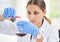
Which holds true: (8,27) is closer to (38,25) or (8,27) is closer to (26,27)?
(26,27)

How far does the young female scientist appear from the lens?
931mm

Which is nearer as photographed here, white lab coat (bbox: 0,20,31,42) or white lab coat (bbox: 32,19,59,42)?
white lab coat (bbox: 0,20,31,42)

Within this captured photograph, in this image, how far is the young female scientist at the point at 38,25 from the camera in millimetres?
931

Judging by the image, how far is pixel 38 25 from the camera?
44.1 inches

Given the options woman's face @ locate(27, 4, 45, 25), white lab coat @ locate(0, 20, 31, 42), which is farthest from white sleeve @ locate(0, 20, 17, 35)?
woman's face @ locate(27, 4, 45, 25)

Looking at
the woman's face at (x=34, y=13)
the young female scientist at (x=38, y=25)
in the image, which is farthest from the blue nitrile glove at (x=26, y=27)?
the woman's face at (x=34, y=13)

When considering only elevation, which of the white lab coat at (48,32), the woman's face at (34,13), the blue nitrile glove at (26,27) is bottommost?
the white lab coat at (48,32)

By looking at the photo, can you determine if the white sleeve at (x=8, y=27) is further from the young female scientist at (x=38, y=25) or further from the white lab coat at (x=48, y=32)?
the white lab coat at (x=48, y=32)

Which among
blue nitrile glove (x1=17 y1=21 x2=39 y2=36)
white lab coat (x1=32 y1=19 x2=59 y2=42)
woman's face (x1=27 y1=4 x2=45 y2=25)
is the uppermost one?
woman's face (x1=27 y1=4 x2=45 y2=25)

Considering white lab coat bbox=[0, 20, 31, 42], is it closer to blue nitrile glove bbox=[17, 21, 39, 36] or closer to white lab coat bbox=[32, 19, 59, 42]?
blue nitrile glove bbox=[17, 21, 39, 36]

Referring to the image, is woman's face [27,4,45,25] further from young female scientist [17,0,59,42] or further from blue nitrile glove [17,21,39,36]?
blue nitrile glove [17,21,39,36]

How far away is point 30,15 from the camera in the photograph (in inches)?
42.0

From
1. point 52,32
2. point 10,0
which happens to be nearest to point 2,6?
point 10,0

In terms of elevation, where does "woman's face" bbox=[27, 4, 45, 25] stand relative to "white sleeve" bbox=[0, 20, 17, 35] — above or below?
above
